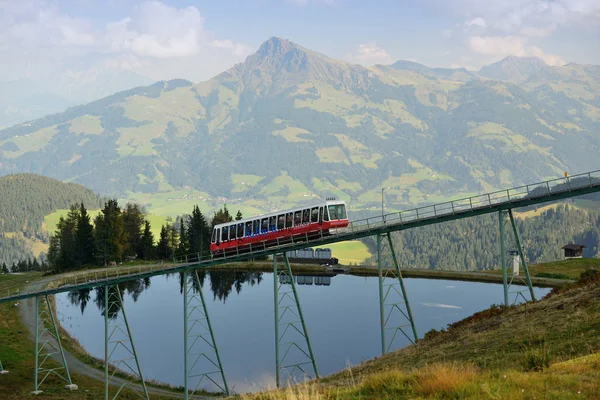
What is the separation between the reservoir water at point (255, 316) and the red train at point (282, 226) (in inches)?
618

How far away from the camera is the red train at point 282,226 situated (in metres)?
67.4

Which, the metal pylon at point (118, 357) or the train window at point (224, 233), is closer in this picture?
the metal pylon at point (118, 357)

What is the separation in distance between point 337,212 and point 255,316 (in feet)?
166

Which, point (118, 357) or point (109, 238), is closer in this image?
point (118, 357)

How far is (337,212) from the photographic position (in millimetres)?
67812

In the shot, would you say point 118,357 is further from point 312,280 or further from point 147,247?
point 147,247

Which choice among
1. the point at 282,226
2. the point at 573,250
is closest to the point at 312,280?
the point at 573,250

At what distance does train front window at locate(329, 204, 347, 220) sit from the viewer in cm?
6738

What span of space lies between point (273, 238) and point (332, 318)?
37.8 m

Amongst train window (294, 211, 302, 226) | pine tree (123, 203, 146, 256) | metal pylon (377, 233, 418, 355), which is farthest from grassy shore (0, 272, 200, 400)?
pine tree (123, 203, 146, 256)

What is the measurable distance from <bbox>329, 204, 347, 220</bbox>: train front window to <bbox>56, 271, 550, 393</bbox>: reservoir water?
17996 millimetres

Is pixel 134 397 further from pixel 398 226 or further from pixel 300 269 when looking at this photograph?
pixel 300 269

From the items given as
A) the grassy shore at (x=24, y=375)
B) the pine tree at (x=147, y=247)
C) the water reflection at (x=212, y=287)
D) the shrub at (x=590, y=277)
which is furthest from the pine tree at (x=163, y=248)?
the shrub at (x=590, y=277)

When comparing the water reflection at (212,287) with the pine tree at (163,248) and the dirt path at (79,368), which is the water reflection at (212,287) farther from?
the dirt path at (79,368)
